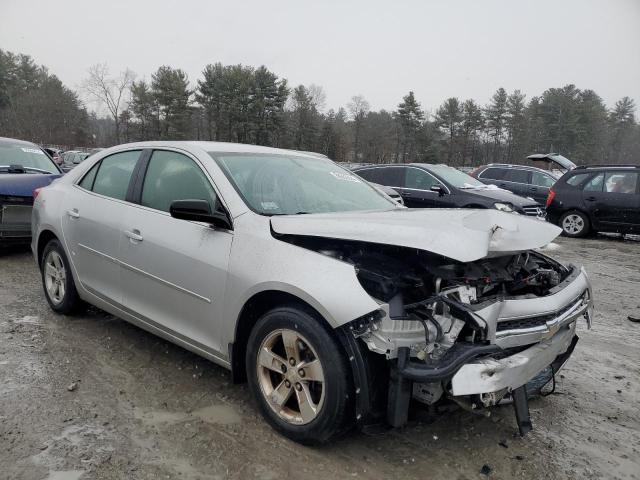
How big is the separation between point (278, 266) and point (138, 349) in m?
1.95

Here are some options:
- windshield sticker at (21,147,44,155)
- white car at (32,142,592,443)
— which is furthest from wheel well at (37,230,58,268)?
windshield sticker at (21,147,44,155)

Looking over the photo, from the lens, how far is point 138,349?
3.96 m

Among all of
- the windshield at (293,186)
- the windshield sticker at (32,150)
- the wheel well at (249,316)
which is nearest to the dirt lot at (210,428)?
the wheel well at (249,316)

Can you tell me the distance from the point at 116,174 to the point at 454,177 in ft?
27.4

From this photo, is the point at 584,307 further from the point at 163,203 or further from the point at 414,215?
the point at 163,203

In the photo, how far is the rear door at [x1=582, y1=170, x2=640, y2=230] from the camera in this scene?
11234mm

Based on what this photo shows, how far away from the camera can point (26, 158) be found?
7988 millimetres

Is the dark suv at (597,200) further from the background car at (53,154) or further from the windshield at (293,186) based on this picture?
the background car at (53,154)

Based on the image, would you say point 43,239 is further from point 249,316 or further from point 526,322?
point 526,322

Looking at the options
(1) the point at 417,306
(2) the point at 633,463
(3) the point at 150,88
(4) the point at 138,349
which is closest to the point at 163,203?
(4) the point at 138,349

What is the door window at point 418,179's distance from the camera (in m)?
10.6

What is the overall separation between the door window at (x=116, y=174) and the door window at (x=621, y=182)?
37.0 feet

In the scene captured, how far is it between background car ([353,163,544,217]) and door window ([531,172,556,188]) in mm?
3937

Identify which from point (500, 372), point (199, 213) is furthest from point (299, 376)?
point (199, 213)
